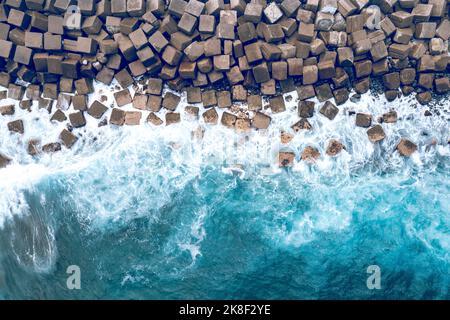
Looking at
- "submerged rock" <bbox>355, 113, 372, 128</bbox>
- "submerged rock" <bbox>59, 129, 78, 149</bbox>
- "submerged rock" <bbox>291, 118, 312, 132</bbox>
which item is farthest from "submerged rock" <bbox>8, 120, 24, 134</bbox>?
"submerged rock" <bbox>355, 113, 372, 128</bbox>

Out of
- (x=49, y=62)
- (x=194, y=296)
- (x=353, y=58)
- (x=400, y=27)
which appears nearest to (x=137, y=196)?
(x=194, y=296)

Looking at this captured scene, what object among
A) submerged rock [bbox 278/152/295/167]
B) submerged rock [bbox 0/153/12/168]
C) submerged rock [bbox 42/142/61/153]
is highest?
submerged rock [bbox 42/142/61/153]

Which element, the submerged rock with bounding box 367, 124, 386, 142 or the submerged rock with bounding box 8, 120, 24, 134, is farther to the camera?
the submerged rock with bounding box 8, 120, 24, 134

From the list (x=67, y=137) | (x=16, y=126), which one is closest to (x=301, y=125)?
(x=67, y=137)

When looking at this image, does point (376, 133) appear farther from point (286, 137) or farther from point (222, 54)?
point (222, 54)

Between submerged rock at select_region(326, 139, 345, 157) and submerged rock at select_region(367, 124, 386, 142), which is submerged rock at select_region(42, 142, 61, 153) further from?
submerged rock at select_region(367, 124, 386, 142)

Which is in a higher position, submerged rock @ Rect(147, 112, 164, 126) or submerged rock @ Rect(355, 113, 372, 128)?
submerged rock @ Rect(147, 112, 164, 126)

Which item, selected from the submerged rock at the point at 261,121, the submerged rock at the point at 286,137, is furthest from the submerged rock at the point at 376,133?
the submerged rock at the point at 261,121
